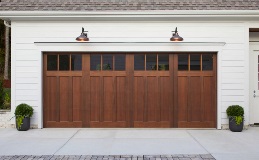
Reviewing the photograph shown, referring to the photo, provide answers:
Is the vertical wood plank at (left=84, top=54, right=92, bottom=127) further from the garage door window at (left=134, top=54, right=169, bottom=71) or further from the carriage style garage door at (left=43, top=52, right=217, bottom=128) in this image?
the garage door window at (left=134, top=54, right=169, bottom=71)

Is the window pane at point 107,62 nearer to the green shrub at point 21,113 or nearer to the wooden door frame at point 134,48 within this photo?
the wooden door frame at point 134,48

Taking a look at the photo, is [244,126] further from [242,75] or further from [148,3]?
[148,3]

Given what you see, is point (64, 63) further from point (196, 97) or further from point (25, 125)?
point (196, 97)

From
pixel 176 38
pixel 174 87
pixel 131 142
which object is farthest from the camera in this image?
pixel 174 87

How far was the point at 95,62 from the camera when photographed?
8.86 m

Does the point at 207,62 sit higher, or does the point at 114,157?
the point at 207,62

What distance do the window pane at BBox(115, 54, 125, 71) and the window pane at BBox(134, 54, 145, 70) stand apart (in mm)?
346

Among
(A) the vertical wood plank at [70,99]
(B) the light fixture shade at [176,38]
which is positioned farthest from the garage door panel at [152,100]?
(A) the vertical wood plank at [70,99]

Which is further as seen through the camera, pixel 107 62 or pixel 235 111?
pixel 107 62

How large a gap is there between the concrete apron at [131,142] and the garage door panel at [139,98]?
523mm

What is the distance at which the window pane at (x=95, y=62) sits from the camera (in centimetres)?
884

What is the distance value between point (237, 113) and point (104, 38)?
4.16 metres

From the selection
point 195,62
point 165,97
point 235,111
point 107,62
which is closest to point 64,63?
point 107,62

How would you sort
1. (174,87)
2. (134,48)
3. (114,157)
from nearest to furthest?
1. (114,157)
2. (134,48)
3. (174,87)
